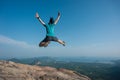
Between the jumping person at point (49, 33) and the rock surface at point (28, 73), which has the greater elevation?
the jumping person at point (49, 33)

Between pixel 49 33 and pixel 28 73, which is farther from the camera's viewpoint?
pixel 28 73

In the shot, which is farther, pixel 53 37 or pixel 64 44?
pixel 64 44

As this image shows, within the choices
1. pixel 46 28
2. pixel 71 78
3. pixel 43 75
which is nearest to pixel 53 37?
pixel 46 28

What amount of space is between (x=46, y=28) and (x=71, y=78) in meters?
6.28

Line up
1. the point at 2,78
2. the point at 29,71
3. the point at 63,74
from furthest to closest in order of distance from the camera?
the point at 63,74
the point at 29,71
the point at 2,78

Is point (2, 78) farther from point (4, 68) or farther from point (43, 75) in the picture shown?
point (43, 75)

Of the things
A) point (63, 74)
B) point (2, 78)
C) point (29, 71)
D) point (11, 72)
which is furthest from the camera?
point (63, 74)

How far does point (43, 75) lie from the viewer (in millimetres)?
15633

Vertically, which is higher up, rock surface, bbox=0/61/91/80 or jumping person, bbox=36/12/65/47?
jumping person, bbox=36/12/65/47

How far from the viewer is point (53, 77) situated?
15734 mm

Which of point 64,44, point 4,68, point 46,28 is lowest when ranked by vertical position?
point 4,68

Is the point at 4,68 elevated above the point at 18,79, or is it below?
above

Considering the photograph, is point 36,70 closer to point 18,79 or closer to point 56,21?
point 18,79

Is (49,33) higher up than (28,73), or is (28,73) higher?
(49,33)
